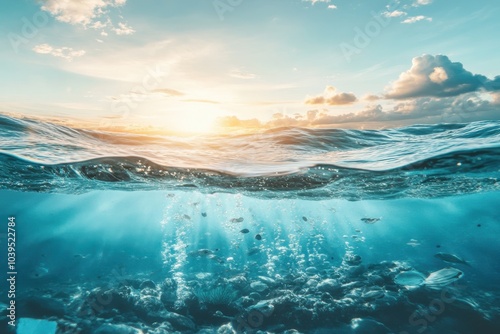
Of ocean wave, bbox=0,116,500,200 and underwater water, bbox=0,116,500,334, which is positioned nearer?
underwater water, bbox=0,116,500,334

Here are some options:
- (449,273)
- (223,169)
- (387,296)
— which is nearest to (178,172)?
A: (223,169)

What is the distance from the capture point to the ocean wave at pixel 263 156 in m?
10.8

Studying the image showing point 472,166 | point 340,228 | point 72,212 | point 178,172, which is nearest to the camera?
point 472,166

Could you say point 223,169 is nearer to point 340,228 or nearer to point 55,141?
point 55,141

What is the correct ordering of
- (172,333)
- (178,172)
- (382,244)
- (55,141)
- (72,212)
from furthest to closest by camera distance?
(382,244), (72,212), (178,172), (55,141), (172,333)

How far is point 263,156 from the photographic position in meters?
12.8

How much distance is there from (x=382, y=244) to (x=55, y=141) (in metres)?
46.6

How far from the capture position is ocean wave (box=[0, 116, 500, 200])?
10.8 meters

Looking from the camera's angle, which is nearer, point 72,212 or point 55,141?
point 55,141

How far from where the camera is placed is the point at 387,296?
11.9m

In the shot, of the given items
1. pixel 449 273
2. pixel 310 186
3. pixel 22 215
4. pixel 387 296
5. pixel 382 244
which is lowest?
pixel 382 244

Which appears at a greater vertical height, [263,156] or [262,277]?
[263,156]

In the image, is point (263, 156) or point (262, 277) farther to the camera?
point (262, 277)

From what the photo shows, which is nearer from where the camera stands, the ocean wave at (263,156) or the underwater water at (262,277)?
the underwater water at (262,277)
